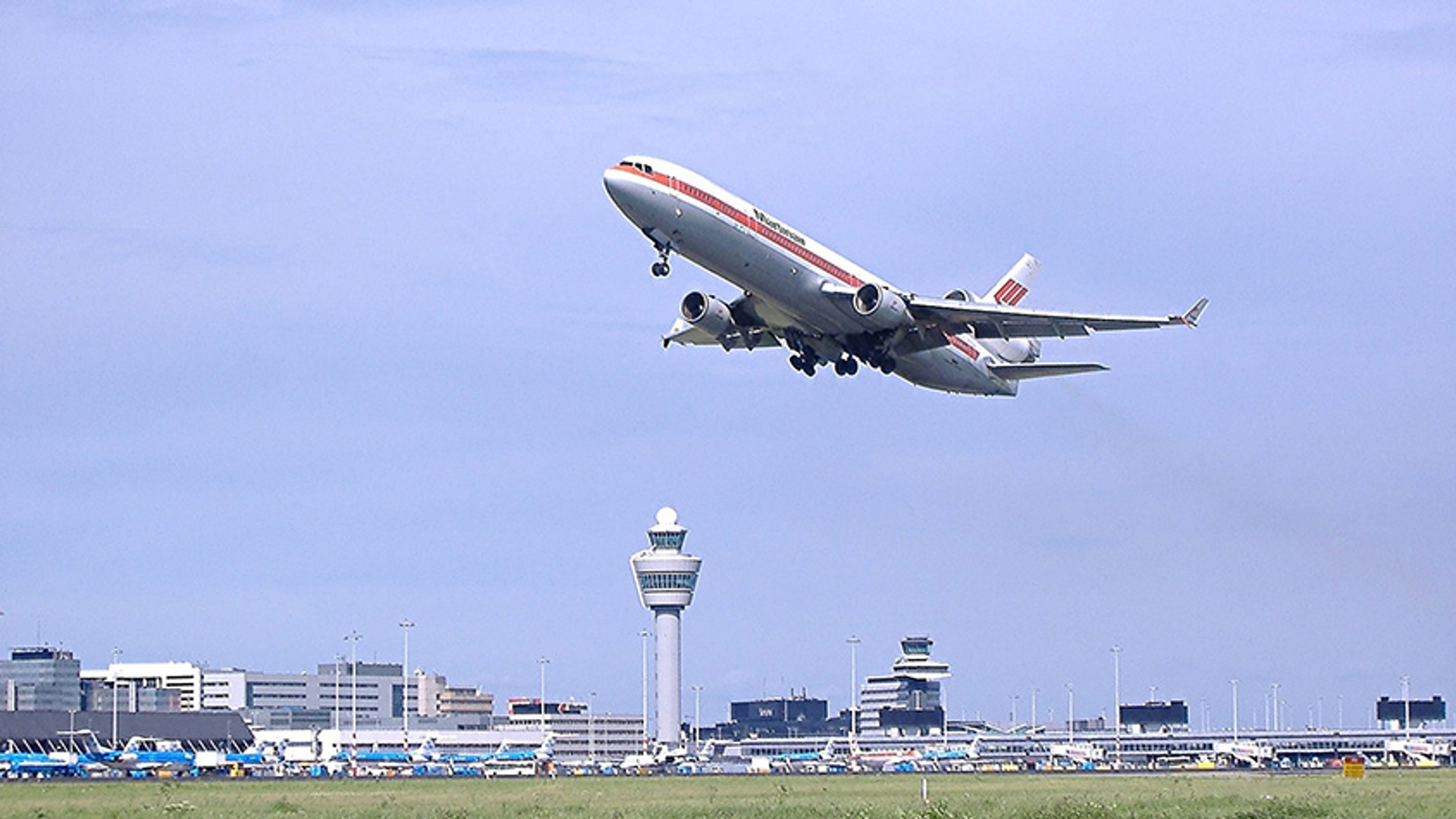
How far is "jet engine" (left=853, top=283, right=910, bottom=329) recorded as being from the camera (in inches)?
3265

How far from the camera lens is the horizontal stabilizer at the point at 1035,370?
298 feet

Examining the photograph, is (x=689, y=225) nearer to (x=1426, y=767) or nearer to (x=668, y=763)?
(x=1426, y=767)

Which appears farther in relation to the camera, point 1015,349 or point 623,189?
point 1015,349

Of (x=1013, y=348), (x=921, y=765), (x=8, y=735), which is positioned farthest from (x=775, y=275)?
(x=8, y=735)

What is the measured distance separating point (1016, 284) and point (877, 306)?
1112 inches

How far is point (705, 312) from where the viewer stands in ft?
284

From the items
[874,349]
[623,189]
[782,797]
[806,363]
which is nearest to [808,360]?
[806,363]

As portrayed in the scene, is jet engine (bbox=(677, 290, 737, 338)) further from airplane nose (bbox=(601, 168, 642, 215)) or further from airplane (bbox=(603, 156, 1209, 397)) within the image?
airplane nose (bbox=(601, 168, 642, 215))

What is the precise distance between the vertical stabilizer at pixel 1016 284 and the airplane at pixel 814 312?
11658 mm

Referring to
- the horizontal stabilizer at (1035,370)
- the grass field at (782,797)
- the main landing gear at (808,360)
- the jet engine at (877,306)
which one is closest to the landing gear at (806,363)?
the main landing gear at (808,360)

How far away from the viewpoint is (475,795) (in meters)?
97.7

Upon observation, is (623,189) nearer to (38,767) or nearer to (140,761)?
(38,767)

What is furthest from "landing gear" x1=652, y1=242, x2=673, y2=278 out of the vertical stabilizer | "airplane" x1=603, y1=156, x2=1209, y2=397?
the vertical stabilizer

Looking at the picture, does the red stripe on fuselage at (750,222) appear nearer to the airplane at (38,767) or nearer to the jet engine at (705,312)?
the jet engine at (705,312)
